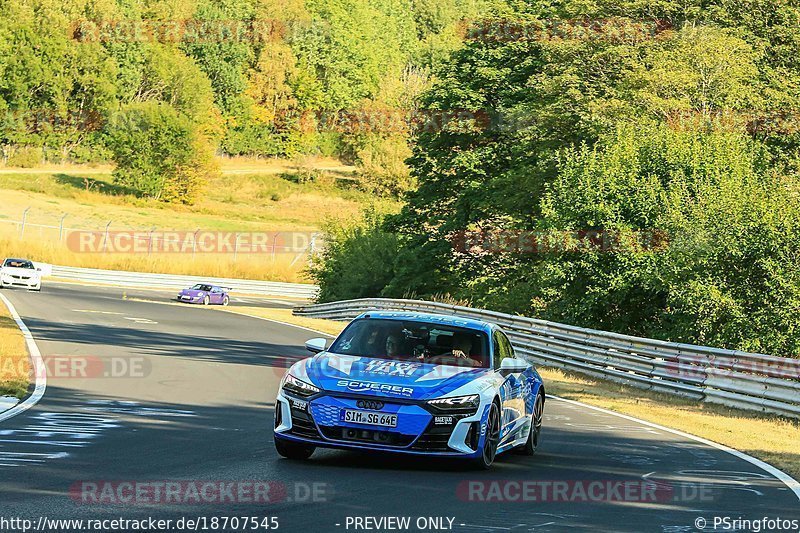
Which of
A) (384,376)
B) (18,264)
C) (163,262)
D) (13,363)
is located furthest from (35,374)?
(163,262)

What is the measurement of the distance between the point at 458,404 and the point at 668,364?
41.1ft

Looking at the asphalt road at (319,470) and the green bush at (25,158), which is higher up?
the green bush at (25,158)

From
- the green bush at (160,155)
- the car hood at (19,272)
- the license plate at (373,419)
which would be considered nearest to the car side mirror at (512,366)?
the license plate at (373,419)

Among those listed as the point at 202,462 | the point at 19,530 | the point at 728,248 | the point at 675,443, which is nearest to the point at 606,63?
the point at 728,248

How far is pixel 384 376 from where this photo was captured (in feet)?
33.9

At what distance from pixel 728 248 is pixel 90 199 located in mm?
82476

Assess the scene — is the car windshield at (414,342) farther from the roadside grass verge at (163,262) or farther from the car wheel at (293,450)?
the roadside grass verge at (163,262)

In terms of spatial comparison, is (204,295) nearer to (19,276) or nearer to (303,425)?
(19,276)

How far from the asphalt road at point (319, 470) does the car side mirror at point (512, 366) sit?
35.5 inches

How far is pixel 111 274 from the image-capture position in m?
64.4

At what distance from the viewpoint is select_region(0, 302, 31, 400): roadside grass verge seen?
15.2 meters

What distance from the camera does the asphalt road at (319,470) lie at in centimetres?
805

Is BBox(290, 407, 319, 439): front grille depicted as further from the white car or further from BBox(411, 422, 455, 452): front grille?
the white car

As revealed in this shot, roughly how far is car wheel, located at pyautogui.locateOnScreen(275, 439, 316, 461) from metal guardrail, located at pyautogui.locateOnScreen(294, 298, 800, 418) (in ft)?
34.5
